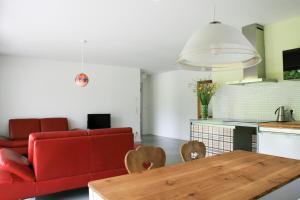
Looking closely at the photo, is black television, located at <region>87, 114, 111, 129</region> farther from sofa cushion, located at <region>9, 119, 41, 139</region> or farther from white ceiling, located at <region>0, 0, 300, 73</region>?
white ceiling, located at <region>0, 0, 300, 73</region>

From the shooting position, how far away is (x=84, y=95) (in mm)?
6594

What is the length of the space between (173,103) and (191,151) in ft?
19.6

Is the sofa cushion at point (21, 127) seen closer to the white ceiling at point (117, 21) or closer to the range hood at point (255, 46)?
the white ceiling at point (117, 21)

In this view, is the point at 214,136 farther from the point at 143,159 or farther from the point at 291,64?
the point at 143,159

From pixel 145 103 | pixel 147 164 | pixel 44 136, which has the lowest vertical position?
pixel 147 164

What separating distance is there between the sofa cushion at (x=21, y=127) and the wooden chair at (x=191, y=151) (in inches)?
188

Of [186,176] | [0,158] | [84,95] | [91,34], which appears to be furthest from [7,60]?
[186,176]

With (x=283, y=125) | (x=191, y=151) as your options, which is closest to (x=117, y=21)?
(x=191, y=151)

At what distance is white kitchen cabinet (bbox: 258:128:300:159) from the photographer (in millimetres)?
2725

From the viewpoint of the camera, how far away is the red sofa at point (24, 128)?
484 centimetres

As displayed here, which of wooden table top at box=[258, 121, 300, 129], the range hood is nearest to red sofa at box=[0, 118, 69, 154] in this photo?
the range hood

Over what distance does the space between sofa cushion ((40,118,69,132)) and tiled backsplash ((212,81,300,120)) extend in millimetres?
3887

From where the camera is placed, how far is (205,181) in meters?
1.29

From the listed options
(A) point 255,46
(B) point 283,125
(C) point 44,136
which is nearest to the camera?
(C) point 44,136
